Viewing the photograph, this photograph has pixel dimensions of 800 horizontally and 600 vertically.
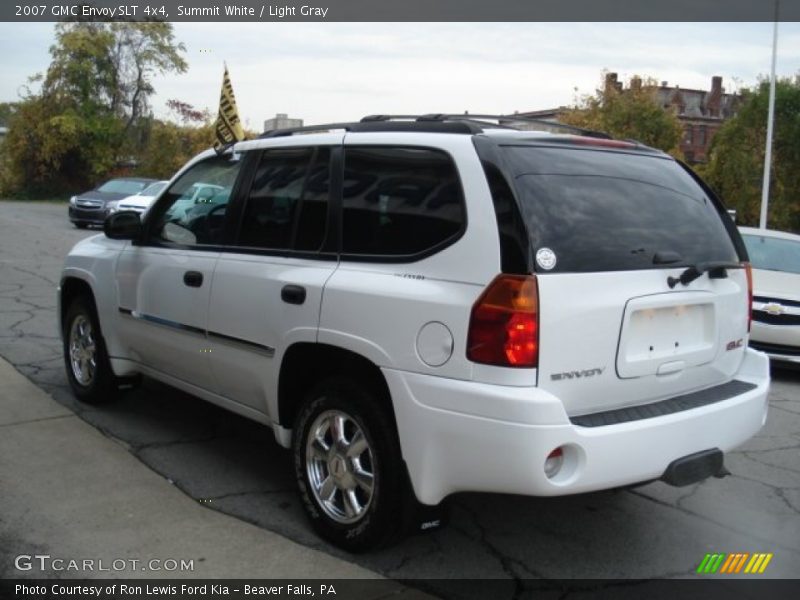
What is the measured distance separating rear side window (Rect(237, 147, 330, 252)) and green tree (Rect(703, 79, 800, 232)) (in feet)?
115

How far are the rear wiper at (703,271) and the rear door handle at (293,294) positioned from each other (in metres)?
1.62

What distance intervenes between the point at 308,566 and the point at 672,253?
2074 mm

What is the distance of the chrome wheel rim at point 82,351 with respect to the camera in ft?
18.7

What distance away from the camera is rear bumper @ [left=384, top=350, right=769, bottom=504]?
302 cm

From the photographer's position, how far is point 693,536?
4.06 meters

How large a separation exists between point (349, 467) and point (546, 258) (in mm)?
1288

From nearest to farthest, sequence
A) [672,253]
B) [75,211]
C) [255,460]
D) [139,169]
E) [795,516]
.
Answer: [672,253] → [795,516] → [255,460] → [75,211] → [139,169]

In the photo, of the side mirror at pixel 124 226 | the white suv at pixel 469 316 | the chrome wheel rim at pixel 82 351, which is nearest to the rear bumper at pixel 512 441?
the white suv at pixel 469 316

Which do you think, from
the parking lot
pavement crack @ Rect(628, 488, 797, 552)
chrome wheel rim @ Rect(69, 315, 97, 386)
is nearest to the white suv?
the parking lot

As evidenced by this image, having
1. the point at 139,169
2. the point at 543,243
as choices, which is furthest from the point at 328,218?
the point at 139,169

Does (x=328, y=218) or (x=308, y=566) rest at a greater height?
(x=328, y=218)

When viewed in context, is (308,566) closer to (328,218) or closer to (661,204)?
(328,218)

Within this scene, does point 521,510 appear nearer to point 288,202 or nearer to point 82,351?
point 288,202

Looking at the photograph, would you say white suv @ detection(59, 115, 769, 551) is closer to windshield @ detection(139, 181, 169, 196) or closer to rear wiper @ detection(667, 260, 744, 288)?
rear wiper @ detection(667, 260, 744, 288)
